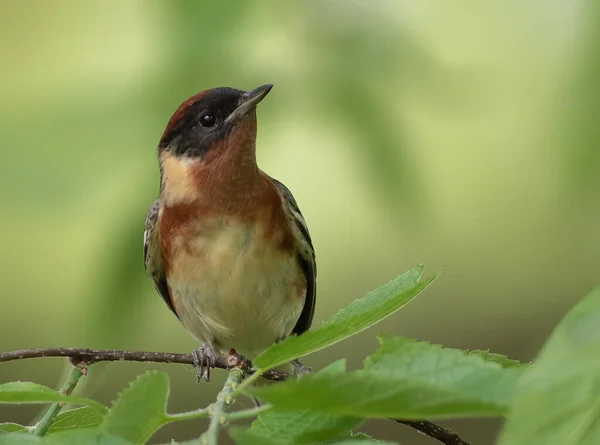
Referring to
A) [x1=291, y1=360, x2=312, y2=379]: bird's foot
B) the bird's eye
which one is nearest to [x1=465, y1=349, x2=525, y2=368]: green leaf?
[x1=291, y1=360, x2=312, y2=379]: bird's foot

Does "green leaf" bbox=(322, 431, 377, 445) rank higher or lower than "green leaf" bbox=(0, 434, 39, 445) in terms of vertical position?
lower

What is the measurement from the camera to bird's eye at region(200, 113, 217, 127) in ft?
10.6

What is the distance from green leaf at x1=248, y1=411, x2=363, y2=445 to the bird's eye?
2236 millimetres

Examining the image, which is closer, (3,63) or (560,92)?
(560,92)

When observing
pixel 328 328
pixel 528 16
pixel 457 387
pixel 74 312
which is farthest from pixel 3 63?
pixel 457 387

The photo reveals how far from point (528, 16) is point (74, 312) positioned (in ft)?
4.02

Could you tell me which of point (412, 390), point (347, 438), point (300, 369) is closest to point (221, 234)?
point (300, 369)

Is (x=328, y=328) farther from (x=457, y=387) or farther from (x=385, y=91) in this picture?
(x=385, y=91)

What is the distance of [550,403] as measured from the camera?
77 centimetres

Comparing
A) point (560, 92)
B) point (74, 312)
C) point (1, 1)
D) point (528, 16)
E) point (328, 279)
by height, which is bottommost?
point (328, 279)

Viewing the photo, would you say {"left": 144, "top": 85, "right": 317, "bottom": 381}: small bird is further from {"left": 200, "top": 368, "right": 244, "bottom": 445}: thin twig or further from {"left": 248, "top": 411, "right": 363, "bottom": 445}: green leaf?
{"left": 248, "top": 411, "right": 363, "bottom": 445}: green leaf

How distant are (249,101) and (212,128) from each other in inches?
27.9

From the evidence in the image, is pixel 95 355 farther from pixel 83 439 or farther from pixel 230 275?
pixel 230 275

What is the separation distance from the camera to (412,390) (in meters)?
0.82
